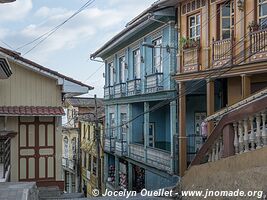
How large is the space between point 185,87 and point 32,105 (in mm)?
6566

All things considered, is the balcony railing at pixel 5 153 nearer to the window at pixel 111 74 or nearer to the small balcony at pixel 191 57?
the small balcony at pixel 191 57

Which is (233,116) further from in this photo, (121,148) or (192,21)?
(121,148)

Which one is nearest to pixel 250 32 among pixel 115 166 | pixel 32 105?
pixel 32 105

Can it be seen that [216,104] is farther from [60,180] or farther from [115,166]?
[115,166]

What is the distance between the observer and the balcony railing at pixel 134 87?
22.6m

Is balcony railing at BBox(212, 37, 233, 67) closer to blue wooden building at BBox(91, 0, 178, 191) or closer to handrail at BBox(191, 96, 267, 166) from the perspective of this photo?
blue wooden building at BBox(91, 0, 178, 191)

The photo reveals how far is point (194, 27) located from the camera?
16844 mm

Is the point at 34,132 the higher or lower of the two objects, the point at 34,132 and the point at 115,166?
the higher

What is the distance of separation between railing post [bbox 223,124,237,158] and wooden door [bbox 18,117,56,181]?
8559 mm

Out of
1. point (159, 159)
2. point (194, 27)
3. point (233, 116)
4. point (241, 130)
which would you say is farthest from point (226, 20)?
point (241, 130)

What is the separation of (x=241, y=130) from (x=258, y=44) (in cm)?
729

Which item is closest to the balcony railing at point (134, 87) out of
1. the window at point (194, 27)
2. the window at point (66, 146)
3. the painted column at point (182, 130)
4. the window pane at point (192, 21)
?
the painted column at point (182, 130)

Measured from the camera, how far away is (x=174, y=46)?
18031mm

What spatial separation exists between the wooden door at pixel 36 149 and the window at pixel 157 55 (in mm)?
6846
